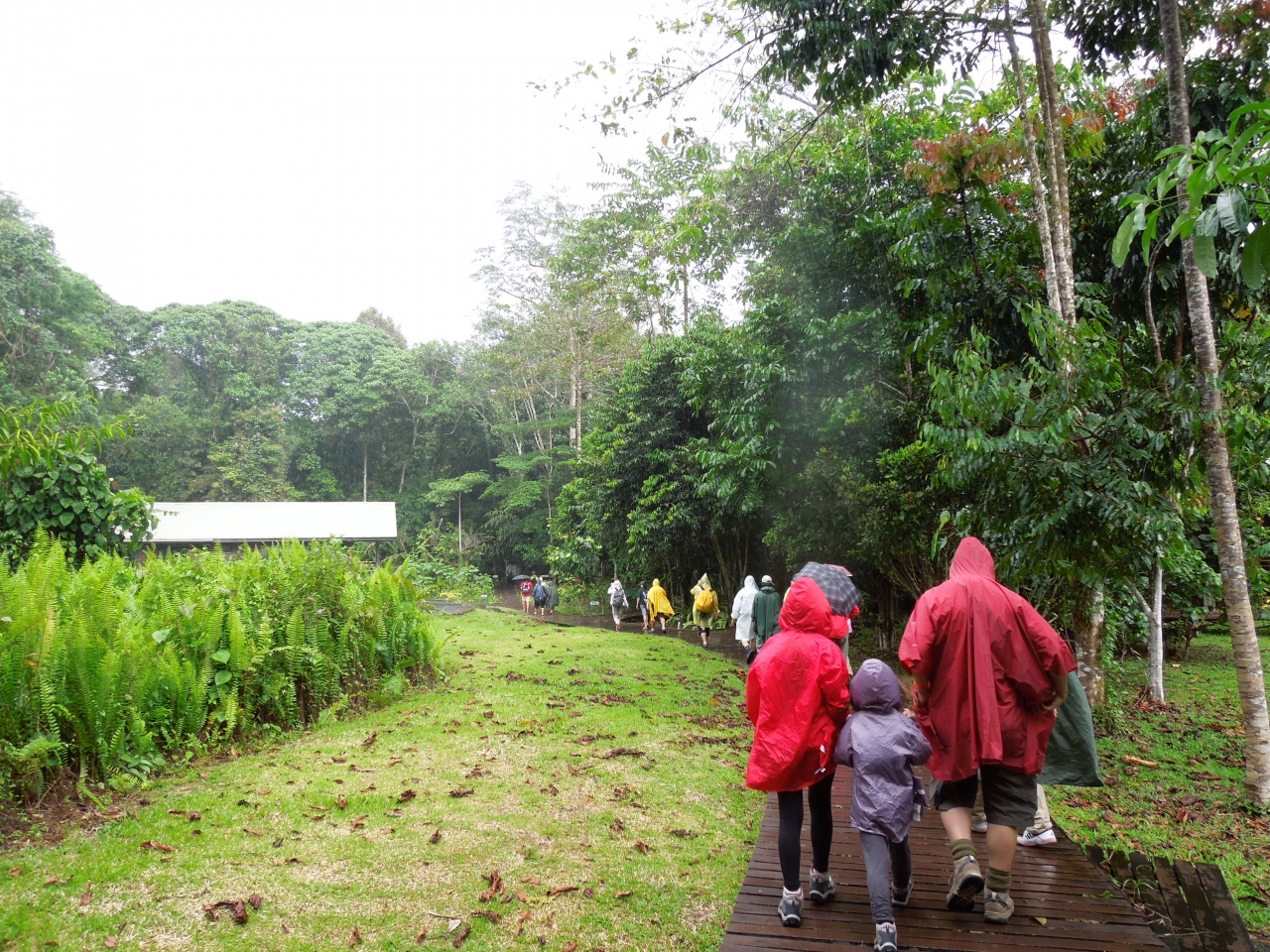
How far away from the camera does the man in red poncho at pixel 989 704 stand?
3699mm

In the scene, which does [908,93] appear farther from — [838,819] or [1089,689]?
[838,819]

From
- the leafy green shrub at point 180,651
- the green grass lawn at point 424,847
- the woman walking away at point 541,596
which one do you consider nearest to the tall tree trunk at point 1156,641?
the green grass lawn at point 424,847

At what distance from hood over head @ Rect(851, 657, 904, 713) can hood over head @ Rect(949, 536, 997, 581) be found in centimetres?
64

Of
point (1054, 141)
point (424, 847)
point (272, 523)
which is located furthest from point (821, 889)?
point (272, 523)

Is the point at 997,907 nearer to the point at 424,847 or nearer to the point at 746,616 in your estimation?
the point at 424,847

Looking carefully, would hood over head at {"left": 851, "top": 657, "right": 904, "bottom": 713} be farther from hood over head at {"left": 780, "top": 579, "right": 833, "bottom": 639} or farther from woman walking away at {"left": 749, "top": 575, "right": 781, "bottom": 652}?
woman walking away at {"left": 749, "top": 575, "right": 781, "bottom": 652}

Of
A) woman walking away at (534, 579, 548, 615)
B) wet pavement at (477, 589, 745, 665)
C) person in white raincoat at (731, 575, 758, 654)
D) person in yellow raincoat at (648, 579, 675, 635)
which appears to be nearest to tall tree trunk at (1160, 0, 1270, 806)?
person in white raincoat at (731, 575, 758, 654)

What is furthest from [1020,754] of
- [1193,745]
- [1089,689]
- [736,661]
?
[736,661]

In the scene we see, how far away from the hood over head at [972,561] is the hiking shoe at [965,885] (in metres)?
1.36

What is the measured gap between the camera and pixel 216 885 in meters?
4.22

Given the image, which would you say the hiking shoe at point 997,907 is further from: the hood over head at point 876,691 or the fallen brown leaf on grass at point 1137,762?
the fallen brown leaf on grass at point 1137,762

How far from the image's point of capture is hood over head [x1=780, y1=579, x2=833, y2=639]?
3.93m

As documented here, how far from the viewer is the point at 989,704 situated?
3662 mm

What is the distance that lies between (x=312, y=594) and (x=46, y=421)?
9.57ft
